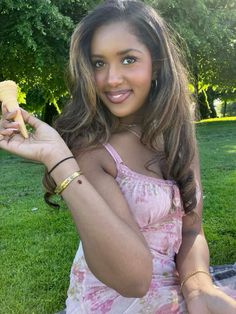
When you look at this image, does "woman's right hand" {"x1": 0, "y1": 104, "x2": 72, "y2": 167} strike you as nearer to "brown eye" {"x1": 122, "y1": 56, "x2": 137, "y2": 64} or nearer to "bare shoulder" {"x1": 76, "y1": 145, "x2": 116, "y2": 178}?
"bare shoulder" {"x1": 76, "y1": 145, "x2": 116, "y2": 178}

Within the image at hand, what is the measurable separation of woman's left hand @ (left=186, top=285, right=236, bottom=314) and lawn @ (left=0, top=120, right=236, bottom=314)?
4.82 ft

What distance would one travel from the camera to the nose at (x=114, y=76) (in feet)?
6.49

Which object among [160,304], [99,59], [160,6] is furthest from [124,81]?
[160,6]

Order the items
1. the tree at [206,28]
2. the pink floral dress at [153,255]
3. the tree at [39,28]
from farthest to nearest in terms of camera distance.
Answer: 1. the tree at [206,28]
2. the tree at [39,28]
3. the pink floral dress at [153,255]

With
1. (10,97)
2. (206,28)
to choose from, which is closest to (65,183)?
(10,97)

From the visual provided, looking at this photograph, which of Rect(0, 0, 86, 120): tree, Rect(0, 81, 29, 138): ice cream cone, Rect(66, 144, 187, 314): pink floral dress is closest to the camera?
Rect(0, 81, 29, 138): ice cream cone

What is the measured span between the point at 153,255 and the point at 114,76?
759 millimetres

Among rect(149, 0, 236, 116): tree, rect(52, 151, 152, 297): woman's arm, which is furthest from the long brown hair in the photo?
rect(149, 0, 236, 116): tree

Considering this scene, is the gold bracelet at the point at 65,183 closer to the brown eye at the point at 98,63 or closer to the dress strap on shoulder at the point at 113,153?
the dress strap on shoulder at the point at 113,153

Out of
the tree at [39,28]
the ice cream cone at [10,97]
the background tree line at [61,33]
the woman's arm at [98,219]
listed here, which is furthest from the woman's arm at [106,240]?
the tree at [39,28]

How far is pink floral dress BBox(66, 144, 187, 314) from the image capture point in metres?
1.93

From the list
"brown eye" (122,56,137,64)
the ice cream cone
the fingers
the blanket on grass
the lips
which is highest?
"brown eye" (122,56,137,64)

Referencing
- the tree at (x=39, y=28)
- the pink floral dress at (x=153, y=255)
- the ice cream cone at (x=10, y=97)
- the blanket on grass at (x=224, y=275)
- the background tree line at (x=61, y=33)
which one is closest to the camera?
the ice cream cone at (x=10, y=97)

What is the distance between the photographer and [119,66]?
6.54 ft
